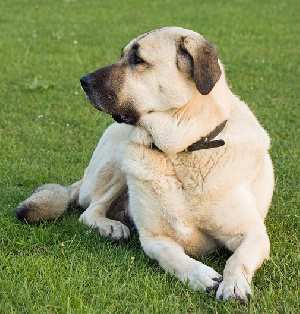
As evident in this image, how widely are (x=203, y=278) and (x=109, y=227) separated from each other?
123 centimetres

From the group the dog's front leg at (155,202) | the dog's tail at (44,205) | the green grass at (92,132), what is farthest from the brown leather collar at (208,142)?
the dog's tail at (44,205)

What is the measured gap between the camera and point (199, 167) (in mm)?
4707

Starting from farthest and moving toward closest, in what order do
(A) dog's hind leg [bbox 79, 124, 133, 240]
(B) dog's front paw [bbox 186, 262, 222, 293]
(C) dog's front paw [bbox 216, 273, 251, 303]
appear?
(A) dog's hind leg [bbox 79, 124, 133, 240] < (B) dog's front paw [bbox 186, 262, 222, 293] < (C) dog's front paw [bbox 216, 273, 251, 303]

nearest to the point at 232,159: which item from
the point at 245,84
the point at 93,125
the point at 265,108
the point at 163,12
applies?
the point at 93,125

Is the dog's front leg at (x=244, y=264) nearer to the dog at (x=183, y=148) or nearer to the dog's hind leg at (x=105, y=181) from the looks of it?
the dog at (x=183, y=148)

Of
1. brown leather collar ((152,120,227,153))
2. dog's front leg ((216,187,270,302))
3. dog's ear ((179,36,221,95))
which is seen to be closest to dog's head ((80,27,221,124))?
dog's ear ((179,36,221,95))

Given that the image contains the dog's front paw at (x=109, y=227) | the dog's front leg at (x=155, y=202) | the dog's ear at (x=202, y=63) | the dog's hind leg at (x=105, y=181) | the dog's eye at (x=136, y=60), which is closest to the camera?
the dog's ear at (x=202, y=63)

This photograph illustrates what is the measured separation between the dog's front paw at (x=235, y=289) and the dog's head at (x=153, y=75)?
1163 mm

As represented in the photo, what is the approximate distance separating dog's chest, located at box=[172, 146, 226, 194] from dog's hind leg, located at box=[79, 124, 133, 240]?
34.7 inches

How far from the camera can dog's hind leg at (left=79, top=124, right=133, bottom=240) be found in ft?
18.4

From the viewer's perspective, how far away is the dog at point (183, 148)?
4645mm

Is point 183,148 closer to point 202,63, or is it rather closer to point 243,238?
point 202,63

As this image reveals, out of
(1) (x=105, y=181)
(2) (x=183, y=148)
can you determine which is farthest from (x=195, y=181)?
(1) (x=105, y=181)

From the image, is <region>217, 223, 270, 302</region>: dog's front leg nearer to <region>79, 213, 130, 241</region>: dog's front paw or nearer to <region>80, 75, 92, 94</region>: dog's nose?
<region>79, 213, 130, 241</region>: dog's front paw
